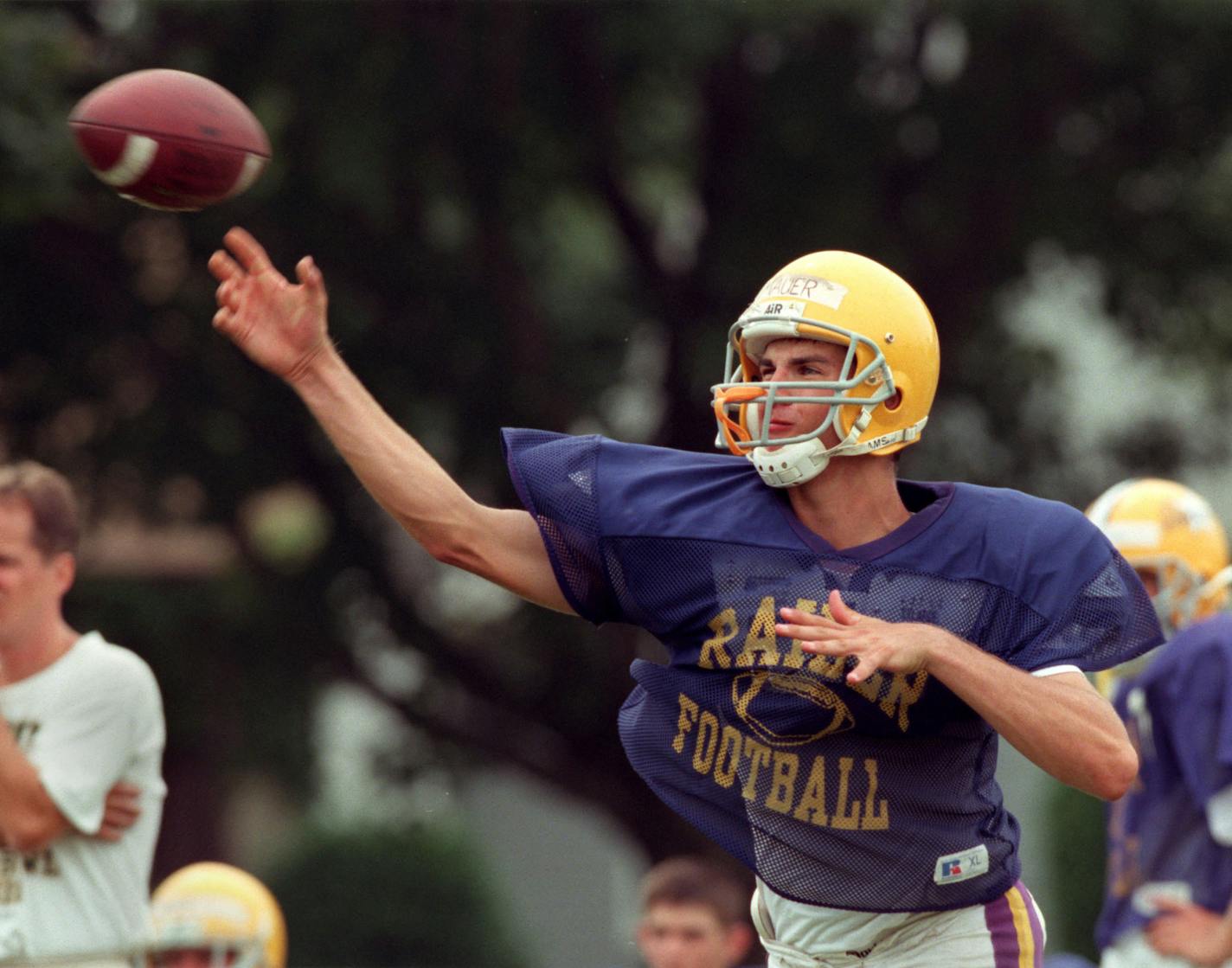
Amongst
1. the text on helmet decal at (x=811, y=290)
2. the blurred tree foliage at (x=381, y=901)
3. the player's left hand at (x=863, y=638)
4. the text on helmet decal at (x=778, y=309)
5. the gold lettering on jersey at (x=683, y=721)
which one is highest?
the text on helmet decal at (x=811, y=290)

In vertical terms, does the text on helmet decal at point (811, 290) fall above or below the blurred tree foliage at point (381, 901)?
above

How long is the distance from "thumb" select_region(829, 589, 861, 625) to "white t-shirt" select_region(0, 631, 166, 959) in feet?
7.14

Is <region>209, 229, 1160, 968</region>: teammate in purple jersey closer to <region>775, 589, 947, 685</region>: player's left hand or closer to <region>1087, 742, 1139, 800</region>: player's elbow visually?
<region>1087, 742, 1139, 800</region>: player's elbow

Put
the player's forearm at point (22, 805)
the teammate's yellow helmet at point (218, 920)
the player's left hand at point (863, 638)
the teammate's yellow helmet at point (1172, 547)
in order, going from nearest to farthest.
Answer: the player's left hand at point (863, 638) < the player's forearm at point (22, 805) < the teammate's yellow helmet at point (1172, 547) < the teammate's yellow helmet at point (218, 920)

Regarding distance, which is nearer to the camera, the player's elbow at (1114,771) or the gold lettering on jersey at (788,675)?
the player's elbow at (1114,771)

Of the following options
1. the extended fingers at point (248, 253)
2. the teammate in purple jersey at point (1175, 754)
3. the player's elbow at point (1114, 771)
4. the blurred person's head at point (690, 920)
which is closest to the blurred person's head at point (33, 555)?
the extended fingers at point (248, 253)

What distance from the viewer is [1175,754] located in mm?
6445

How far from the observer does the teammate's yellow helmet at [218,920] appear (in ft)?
25.1

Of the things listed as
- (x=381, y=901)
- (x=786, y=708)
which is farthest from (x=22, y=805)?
(x=381, y=901)

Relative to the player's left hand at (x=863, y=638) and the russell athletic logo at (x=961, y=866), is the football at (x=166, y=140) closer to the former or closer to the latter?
the player's left hand at (x=863, y=638)

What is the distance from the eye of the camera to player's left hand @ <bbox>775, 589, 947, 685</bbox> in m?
3.91

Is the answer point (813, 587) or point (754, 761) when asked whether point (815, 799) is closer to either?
→ point (754, 761)

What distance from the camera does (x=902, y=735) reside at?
4.34 m

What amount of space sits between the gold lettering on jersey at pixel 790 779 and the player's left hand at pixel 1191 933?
2.31 m
